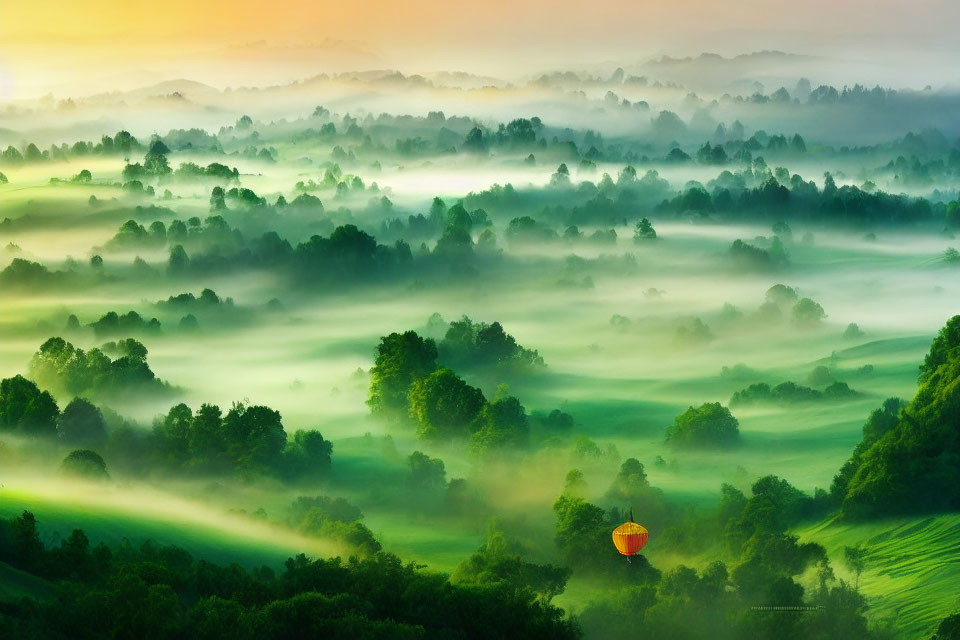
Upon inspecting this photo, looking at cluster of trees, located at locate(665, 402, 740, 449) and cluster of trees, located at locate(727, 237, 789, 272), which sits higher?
cluster of trees, located at locate(727, 237, 789, 272)

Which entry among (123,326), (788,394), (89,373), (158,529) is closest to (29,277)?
(123,326)

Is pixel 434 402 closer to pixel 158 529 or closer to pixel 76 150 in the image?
pixel 158 529

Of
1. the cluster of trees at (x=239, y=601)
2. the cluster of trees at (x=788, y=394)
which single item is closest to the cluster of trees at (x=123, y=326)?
the cluster of trees at (x=788, y=394)

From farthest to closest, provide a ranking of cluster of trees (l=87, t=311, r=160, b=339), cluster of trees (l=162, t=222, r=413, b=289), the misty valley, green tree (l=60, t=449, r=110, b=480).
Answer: cluster of trees (l=162, t=222, r=413, b=289) < cluster of trees (l=87, t=311, r=160, b=339) < green tree (l=60, t=449, r=110, b=480) < the misty valley

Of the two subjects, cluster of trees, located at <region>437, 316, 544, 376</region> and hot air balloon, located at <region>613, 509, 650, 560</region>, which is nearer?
hot air balloon, located at <region>613, 509, 650, 560</region>

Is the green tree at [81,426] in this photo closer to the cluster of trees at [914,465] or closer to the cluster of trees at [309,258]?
the cluster of trees at [914,465]

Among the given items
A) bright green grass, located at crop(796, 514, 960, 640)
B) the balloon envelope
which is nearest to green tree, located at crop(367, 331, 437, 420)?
the balloon envelope

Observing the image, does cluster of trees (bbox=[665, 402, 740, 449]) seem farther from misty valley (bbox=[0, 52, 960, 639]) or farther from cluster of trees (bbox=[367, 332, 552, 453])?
cluster of trees (bbox=[367, 332, 552, 453])
